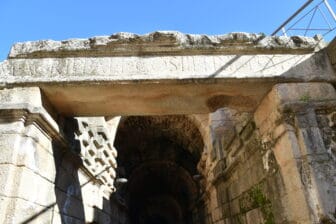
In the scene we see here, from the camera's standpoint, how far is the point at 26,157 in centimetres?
241

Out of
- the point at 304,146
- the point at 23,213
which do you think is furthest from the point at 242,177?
the point at 23,213

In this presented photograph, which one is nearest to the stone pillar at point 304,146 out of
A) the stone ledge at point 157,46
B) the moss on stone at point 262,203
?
the moss on stone at point 262,203

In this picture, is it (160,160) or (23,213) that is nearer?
(23,213)

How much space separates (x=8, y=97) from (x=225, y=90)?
7.37 ft

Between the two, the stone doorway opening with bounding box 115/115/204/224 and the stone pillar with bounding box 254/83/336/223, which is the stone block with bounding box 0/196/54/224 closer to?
the stone pillar with bounding box 254/83/336/223

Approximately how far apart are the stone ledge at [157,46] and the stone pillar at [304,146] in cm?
56

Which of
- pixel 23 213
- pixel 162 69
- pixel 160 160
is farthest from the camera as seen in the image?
pixel 160 160

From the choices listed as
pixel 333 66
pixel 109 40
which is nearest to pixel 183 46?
pixel 109 40

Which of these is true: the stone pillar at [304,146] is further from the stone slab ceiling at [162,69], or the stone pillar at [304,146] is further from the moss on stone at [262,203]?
the moss on stone at [262,203]

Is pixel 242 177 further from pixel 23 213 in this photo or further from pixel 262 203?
pixel 23 213

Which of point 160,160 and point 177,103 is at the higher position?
point 160,160

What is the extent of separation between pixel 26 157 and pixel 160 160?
24.3ft

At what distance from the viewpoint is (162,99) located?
2.96 meters

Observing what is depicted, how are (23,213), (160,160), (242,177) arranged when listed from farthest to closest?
(160,160) < (242,177) < (23,213)
